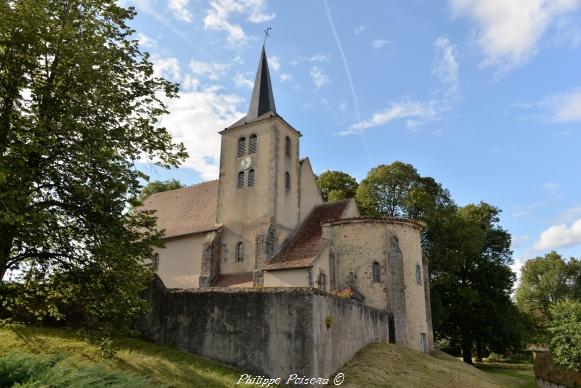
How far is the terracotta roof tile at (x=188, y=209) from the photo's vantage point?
2938 cm

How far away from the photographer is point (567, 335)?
20516 millimetres

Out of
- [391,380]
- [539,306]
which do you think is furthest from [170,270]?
[539,306]

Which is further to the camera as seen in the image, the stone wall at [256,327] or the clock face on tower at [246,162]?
the clock face on tower at [246,162]

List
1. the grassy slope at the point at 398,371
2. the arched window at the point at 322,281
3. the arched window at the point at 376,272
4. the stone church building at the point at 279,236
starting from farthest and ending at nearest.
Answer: the arched window at the point at 376,272 → the stone church building at the point at 279,236 → the arched window at the point at 322,281 → the grassy slope at the point at 398,371

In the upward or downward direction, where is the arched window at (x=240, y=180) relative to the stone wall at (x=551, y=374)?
upward

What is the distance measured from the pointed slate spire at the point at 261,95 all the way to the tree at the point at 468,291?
15.7 m

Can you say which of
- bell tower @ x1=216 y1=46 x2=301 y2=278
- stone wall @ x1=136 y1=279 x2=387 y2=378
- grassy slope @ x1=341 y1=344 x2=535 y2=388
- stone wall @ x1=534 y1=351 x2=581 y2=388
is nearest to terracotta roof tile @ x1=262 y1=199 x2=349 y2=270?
bell tower @ x1=216 y1=46 x2=301 y2=278

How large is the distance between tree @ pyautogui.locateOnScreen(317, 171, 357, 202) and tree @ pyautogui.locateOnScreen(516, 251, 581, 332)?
112ft

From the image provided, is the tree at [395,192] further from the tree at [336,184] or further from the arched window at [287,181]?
the arched window at [287,181]

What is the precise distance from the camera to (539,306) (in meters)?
60.8

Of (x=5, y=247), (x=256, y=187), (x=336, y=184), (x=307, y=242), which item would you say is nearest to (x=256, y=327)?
(x=5, y=247)

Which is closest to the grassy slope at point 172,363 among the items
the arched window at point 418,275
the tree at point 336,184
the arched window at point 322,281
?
→ the arched window at point 322,281

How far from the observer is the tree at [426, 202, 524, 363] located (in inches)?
1321

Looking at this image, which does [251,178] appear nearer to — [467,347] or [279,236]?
[279,236]
